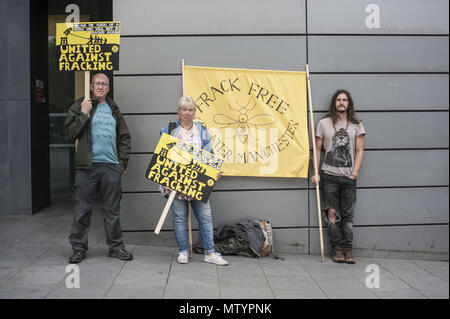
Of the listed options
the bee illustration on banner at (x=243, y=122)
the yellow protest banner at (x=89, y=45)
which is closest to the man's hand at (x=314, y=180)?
the bee illustration on banner at (x=243, y=122)

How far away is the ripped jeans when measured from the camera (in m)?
5.32

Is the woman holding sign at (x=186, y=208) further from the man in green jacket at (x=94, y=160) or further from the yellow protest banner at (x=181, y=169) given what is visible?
the man in green jacket at (x=94, y=160)

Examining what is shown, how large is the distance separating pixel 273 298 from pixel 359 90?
314 cm

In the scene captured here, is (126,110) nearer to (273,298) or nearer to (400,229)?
(273,298)

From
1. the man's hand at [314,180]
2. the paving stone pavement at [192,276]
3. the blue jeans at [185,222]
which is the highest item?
the man's hand at [314,180]

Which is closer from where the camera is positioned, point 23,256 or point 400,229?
point 23,256

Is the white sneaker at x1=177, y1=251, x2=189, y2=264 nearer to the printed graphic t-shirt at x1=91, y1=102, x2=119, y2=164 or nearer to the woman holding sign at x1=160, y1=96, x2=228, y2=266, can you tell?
the woman holding sign at x1=160, y1=96, x2=228, y2=266

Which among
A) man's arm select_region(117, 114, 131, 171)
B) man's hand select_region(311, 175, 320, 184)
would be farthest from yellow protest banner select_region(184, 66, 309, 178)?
man's arm select_region(117, 114, 131, 171)

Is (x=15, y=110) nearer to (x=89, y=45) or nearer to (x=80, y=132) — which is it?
(x=89, y=45)

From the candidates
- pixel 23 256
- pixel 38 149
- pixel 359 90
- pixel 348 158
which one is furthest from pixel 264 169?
pixel 38 149

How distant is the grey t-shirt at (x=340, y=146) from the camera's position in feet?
17.3

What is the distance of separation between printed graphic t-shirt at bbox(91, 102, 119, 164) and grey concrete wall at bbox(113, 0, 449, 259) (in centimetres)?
69

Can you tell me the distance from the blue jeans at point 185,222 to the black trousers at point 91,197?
73 cm

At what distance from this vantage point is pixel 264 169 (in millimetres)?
5551
